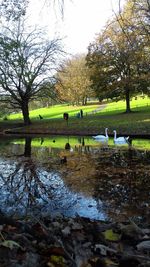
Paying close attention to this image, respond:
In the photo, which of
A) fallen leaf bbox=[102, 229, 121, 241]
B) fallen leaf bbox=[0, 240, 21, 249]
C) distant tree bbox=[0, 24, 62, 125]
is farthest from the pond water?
distant tree bbox=[0, 24, 62, 125]

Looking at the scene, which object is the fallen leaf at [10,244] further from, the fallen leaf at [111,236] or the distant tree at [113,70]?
the distant tree at [113,70]

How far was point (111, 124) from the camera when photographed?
3434 cm

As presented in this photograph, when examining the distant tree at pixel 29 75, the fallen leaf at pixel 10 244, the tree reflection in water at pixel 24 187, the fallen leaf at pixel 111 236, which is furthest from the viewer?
the distant tree at pixel 29 75

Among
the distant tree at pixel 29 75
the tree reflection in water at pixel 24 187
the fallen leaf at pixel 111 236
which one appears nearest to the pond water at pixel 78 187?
the tree reflection in water at pixel 24 187

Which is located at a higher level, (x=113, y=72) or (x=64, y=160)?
(x=113, y=72)

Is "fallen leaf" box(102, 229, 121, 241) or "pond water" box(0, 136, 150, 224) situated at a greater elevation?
"fallen leaf" box(102, 229, 121, 241)

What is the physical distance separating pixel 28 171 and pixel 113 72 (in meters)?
32.9

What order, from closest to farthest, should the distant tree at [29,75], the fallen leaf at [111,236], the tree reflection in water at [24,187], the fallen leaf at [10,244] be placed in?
the fallen leaf at [10,244]
the fallen leaf at [111,236]
the tree reflection in water at [24,187]
the distant tree at [29,75]

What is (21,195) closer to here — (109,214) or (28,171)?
(109,214)

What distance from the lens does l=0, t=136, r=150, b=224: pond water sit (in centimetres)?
859

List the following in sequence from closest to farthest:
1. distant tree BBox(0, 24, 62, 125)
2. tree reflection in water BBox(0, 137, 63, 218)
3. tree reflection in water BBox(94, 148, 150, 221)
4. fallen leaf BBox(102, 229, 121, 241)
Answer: fallen leaf BBox(102, 229, 121, 241) → tree reflection in water BBox(94, 148, 150, 221) → tree reflection in water BBox(0, 137, 63, 218) → distant tree BBox(0, 24, 62, 125)

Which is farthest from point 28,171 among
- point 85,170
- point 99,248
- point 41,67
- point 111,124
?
point 41,67

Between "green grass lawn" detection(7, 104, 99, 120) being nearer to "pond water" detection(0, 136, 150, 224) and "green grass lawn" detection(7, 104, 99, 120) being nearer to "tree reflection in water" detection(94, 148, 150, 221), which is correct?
"pond water" detection(0, 136, 150, 224)

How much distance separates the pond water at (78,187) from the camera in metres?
8.59
